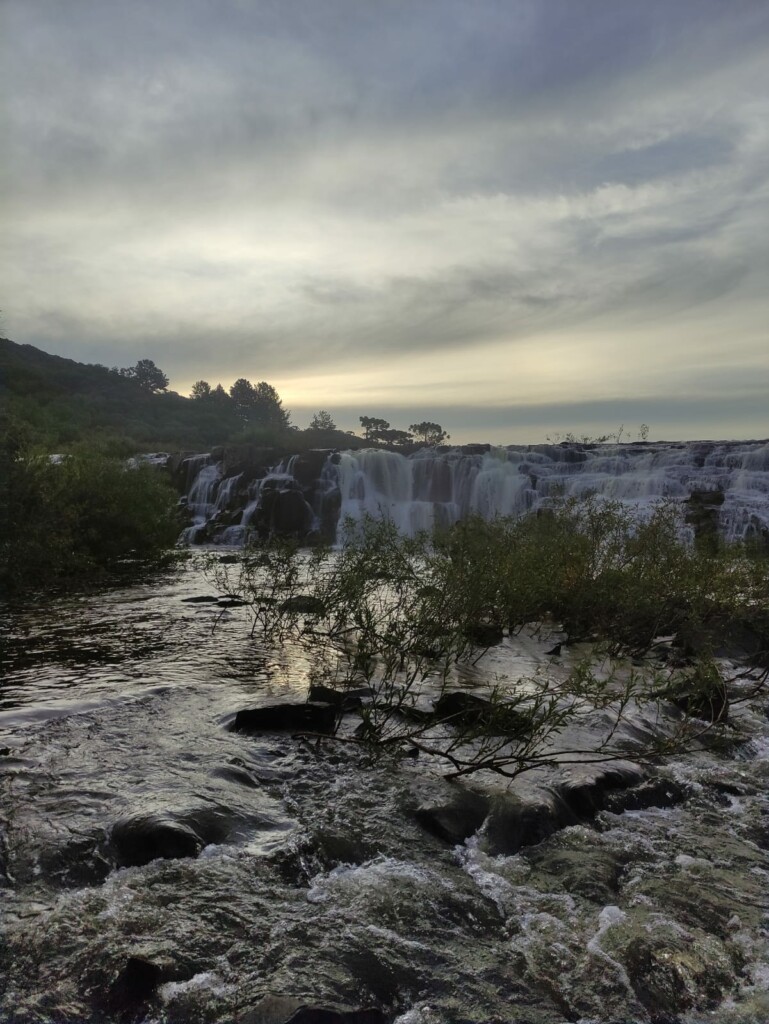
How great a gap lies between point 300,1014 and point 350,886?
→ 5.02 ft

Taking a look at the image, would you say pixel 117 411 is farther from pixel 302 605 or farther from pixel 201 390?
pixel 302 605

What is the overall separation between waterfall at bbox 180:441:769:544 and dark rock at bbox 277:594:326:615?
22401 millimetres

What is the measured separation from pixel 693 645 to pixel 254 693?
27.8 feet

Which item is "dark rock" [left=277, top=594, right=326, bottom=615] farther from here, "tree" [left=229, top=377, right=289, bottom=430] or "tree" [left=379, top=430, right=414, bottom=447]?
"tree" [left=229, top=377, right=289, bottom=430]

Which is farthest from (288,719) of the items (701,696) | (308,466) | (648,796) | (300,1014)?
(308,466)

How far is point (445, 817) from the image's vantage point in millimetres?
6332

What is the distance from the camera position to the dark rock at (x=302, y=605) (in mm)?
13141

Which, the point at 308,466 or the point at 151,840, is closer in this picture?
the point at 151,840

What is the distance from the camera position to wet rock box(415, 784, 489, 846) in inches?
244

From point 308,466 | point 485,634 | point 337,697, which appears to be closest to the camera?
point 337,697

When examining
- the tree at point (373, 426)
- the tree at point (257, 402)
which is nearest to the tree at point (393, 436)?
the tree at point (373, 426)

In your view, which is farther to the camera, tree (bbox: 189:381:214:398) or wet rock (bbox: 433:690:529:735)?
tree (bbox: 189:381:214:398)

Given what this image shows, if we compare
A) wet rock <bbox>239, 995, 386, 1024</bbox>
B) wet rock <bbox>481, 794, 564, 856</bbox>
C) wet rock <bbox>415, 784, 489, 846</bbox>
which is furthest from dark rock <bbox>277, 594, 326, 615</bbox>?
wet rock <bbox>239, 995, 386, 1024</bbox>

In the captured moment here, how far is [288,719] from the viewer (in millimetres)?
8570
